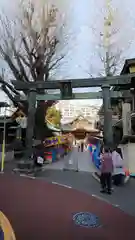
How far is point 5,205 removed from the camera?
7195 millimetres

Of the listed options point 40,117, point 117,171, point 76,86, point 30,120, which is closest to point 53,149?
point 40,117

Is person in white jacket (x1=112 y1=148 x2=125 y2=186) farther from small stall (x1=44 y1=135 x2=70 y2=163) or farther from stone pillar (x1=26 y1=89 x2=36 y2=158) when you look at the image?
small stall (x1=44 y1=135 x2=70 y2=163)

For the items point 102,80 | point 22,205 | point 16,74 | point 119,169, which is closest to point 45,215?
point 22,205

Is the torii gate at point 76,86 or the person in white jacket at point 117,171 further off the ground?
the torii gate at point 76,86

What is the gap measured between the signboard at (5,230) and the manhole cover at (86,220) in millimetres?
1618

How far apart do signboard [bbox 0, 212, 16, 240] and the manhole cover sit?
162cm

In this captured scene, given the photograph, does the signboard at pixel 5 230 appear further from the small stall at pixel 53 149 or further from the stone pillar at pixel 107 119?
the small stall at pixel 53 149

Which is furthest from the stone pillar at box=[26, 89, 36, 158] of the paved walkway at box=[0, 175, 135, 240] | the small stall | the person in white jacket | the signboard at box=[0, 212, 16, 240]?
the signboard at box=[0, 212, 16, 240]

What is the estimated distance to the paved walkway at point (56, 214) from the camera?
5137 millimetres

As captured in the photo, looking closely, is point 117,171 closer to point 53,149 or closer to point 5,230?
point 5,230

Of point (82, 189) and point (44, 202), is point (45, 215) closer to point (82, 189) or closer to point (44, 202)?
point (44, 202)

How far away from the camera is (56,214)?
21.4 feet

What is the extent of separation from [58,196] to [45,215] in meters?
2.35

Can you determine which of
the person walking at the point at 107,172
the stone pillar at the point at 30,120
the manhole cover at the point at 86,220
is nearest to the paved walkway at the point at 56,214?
the manhole cover at the point at 86,220
